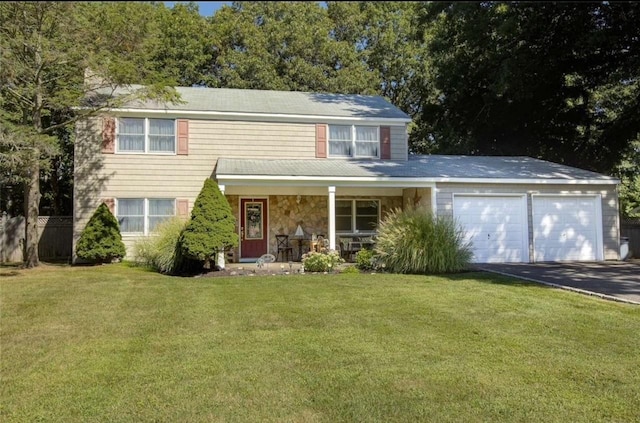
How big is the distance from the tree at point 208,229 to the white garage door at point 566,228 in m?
9.30

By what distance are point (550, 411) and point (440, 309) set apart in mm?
3623

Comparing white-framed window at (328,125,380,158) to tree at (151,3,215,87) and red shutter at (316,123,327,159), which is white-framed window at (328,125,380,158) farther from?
tree at (151,3,215,87)

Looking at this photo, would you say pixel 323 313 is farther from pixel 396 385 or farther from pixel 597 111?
pixel 597 111

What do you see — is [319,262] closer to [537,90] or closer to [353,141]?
[353,141]

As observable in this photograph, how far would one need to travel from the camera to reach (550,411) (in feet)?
13.4

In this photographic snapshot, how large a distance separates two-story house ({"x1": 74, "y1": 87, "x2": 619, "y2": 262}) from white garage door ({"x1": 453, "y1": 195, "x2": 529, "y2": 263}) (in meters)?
0.03

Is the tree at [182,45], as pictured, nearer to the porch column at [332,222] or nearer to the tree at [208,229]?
the porch column at [332,222]

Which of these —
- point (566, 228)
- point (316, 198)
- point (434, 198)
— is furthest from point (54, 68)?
point (566, 228)

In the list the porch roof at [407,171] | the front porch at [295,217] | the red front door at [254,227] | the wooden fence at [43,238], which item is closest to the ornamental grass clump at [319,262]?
the porch roof at [407,171]

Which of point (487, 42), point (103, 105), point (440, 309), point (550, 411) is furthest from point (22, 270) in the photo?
point (487, 42)

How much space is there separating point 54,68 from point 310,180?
7.94 m

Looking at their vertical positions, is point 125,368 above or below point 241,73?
below

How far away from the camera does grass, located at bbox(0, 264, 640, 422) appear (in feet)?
13.8

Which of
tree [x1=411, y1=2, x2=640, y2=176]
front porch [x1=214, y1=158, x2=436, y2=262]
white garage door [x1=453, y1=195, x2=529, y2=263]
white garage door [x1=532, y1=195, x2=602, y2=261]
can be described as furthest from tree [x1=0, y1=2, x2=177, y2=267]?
white garage door [x1=532, y1=195, x2=602, y2=261]
